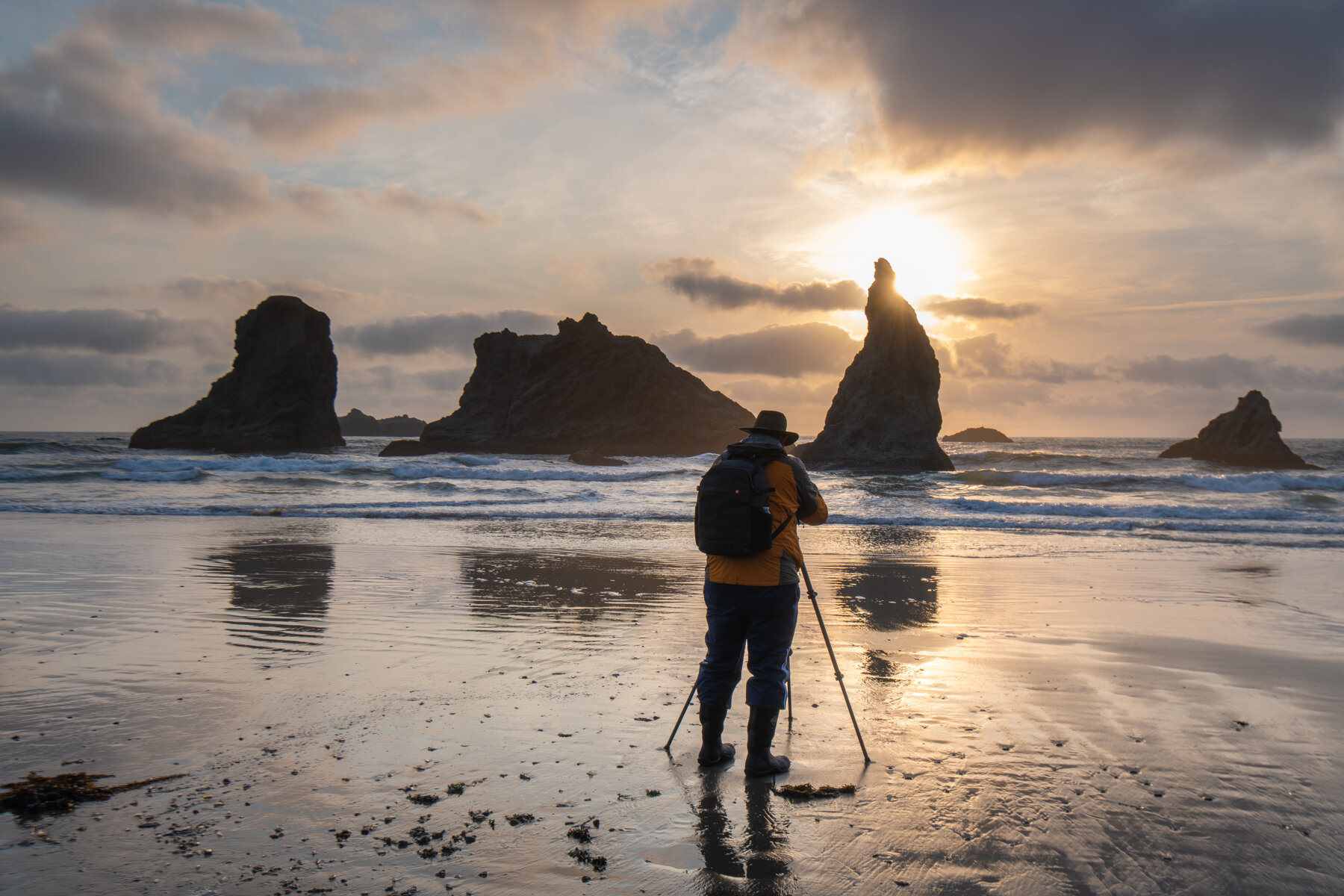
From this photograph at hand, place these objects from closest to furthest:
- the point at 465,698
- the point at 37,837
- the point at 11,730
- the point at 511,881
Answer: the point at 511,881 → the point at 37,837 → the point at 11,730 → the point at 465,698

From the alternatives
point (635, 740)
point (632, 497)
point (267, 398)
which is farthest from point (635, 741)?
point (267, 398)

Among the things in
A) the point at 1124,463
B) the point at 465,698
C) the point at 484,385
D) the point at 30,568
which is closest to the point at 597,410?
the point at 484,385

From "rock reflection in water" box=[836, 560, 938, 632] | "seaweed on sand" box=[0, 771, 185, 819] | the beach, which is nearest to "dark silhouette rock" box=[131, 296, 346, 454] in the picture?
the beach

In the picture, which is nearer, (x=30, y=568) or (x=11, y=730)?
(x=11, y=730)

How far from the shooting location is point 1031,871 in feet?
9.77

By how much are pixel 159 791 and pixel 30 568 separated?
896 centimetres

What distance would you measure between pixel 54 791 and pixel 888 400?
43.7m

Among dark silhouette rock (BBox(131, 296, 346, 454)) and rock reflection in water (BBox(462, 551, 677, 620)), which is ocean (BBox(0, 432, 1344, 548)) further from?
dark silhouette rock (BBox(131, 296, 346, 454))

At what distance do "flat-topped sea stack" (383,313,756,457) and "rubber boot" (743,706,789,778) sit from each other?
6556cm

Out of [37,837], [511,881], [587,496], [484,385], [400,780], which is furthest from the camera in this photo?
[484,385]

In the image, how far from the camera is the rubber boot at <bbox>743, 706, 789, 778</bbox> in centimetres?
387

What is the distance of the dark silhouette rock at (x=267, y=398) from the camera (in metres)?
65.4

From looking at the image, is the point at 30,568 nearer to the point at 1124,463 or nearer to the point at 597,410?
the point at 1124,463

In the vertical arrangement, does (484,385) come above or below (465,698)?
above
